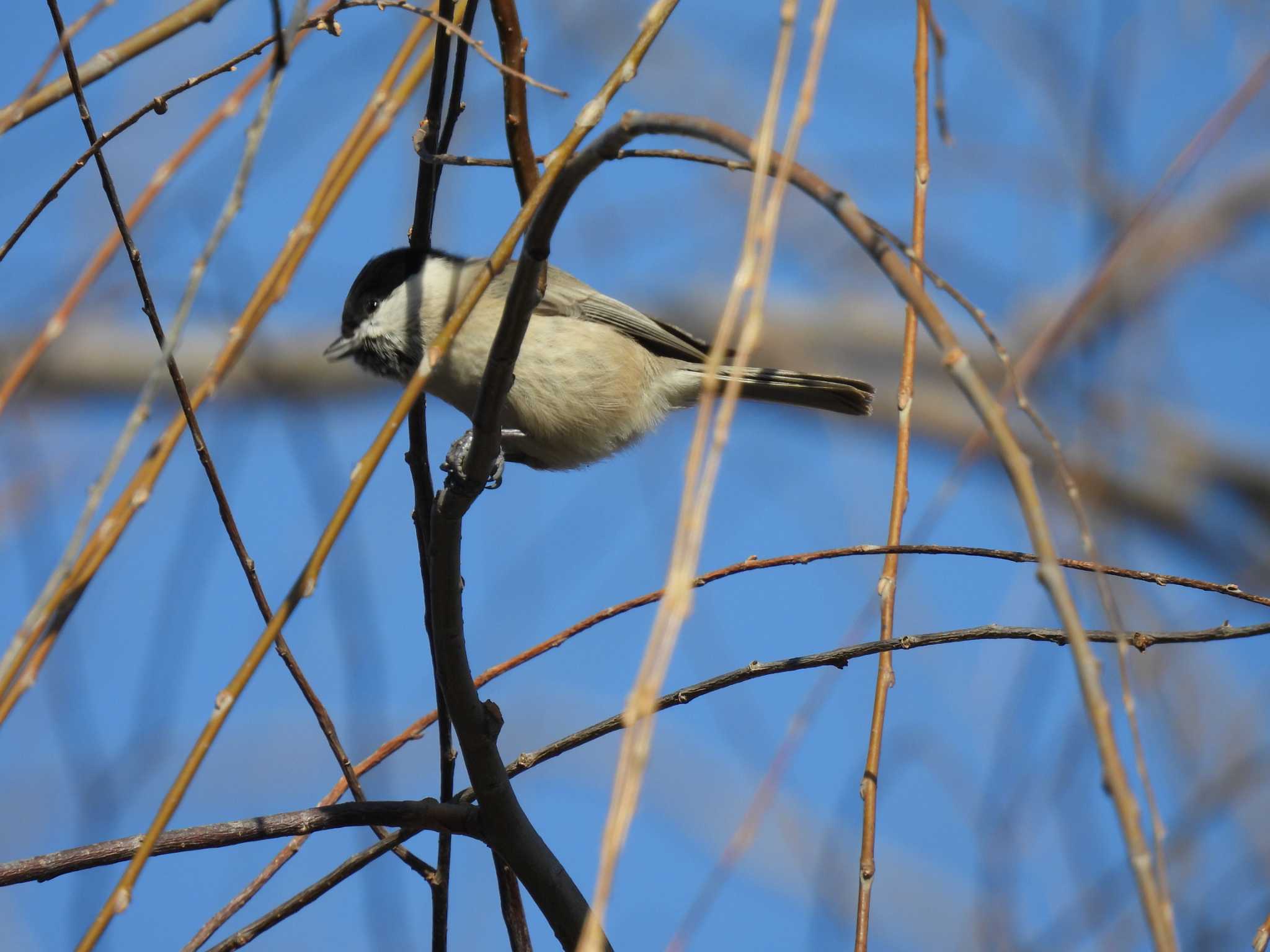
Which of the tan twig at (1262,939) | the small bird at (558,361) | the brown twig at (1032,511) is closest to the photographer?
the brown twig at (1032,511)

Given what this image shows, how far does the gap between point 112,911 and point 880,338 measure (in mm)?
6516

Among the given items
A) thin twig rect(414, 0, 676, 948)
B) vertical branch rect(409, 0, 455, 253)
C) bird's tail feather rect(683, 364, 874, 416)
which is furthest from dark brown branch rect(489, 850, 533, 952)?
bird's tail feather rect(683, 364, 874, 416)

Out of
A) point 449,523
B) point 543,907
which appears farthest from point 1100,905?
point 449,523

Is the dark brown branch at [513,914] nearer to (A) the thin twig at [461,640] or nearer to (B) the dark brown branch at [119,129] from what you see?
(A) the thin twig at [461,640]

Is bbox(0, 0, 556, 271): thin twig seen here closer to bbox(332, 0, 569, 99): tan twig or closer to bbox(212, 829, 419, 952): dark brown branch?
bbox(332, 0, 569, 99): tan twig

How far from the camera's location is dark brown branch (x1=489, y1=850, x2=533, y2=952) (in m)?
1.92

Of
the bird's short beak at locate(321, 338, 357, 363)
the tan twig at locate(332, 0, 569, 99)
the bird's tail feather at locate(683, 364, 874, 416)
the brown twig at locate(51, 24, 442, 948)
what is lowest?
the brown twig at locate(51, 24, 442, 948)

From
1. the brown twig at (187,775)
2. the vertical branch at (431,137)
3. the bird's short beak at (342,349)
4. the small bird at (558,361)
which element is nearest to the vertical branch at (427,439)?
the vertical branch at (431,137)

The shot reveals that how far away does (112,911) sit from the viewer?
1.02 meters

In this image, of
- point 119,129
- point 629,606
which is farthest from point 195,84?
point 629,606

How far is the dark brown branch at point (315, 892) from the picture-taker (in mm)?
1583

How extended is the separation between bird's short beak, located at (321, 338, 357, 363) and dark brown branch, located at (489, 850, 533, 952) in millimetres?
1706

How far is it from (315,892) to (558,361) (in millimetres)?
1715

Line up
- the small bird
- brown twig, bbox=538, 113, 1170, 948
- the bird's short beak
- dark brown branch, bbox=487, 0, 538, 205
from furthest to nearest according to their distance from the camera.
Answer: the bird's short beak < the small bird < dark brown branch, bbox=487, 0, 538, 205 < brown twig, bbox=538, 113, 1170, 948
